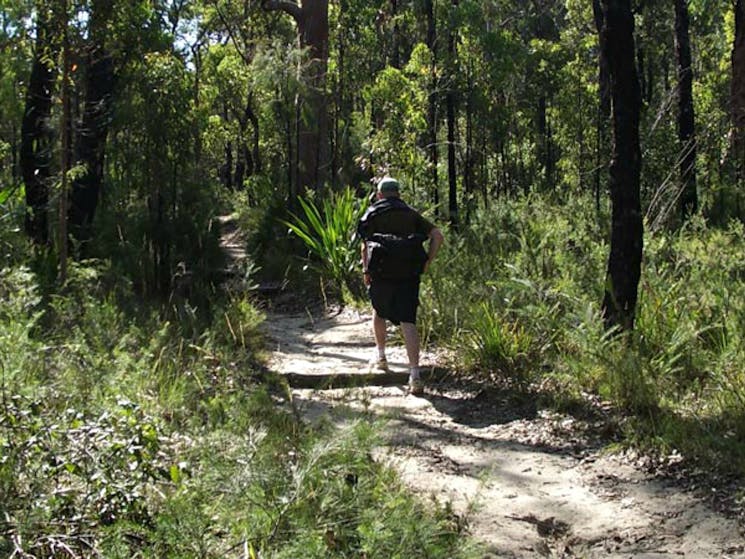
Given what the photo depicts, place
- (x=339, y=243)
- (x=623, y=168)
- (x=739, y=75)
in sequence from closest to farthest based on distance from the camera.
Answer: (x=623, y=168), (x=339, y=243), (x=739, y=75)

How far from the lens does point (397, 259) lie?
6699mm

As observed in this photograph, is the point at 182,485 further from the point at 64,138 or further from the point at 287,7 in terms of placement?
the point at 287,7

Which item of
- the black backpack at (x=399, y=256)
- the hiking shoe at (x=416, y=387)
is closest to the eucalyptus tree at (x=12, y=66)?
the black backpack at (x=399, y=256)

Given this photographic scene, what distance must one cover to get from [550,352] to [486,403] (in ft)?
2.40

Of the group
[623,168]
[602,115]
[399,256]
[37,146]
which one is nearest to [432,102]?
[602,115]

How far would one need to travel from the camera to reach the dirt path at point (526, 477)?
13.0 ft

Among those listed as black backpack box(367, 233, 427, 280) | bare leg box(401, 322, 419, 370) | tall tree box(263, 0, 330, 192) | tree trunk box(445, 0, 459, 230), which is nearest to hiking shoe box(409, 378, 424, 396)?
bare leg box(401, 322, 419, 370)

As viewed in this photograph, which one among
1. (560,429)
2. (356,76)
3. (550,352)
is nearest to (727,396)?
(560,429)

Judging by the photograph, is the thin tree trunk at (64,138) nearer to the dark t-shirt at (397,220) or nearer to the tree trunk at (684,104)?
the dark t-shirt at (397,220)

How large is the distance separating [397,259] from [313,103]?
938cm

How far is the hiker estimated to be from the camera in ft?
22.0

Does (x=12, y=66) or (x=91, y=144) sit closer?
(x=91, y=144)

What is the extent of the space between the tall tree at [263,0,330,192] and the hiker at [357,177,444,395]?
8.53 m

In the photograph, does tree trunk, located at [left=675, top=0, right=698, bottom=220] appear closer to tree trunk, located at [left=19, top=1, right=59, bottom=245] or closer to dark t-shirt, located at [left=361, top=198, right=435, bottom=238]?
dark t-shirt, located at [left=361, top=198, right=435, bottom=238]
